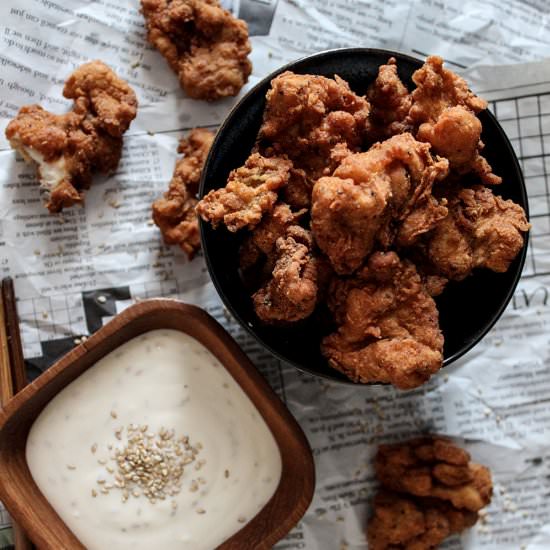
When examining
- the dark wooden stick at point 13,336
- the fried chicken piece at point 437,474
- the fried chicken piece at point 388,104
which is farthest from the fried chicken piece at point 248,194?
the fried chicken piece at point 437,474

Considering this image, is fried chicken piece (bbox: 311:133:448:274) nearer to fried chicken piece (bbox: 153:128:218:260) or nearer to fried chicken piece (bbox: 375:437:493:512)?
A: fried chicken piece (bbox: 153:128:218:260)

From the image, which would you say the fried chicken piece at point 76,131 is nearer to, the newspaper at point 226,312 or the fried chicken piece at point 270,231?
the newspaper at point 226,312

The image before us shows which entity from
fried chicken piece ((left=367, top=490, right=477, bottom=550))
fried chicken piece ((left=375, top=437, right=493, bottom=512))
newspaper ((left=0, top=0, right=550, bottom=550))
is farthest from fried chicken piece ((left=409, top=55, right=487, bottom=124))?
fried chicken piece ((left=367, top=490, right=477, bottom=550))

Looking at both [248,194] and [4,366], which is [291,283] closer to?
[248,194]

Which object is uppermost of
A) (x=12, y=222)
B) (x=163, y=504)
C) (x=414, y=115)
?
(x=414, y=115)

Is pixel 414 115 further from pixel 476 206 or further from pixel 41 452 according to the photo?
pixel 41 452

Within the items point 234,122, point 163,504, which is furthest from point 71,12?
point 163,504
